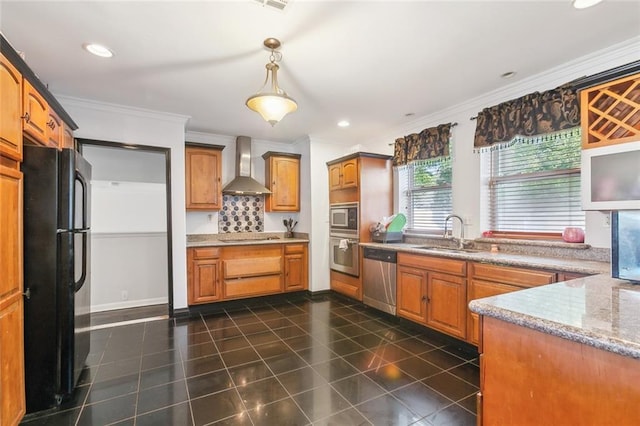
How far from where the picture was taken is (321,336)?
121 inches

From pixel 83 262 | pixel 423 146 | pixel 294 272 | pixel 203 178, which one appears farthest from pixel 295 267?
pixel 83 262

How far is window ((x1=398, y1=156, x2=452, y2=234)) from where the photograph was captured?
3695mm

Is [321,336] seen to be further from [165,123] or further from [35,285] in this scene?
[165,123]

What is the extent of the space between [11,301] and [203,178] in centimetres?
271

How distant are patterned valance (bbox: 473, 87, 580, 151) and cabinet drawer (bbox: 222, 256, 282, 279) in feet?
9.99

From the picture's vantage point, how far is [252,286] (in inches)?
165

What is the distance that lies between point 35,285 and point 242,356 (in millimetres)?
1598

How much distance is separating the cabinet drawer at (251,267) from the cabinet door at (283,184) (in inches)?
35.4

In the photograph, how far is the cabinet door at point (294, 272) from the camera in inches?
Answer: 176

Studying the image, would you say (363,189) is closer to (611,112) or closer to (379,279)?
(379,279)

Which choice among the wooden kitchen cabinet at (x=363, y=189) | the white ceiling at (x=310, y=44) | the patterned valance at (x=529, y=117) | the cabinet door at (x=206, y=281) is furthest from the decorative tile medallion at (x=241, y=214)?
the patterned valance at (x=529, y=117)

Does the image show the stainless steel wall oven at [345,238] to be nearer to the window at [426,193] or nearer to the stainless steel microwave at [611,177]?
the window at [426,193]

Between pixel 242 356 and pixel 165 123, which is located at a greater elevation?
pixel 165 123

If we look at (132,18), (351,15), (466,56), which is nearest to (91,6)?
(132,18)
